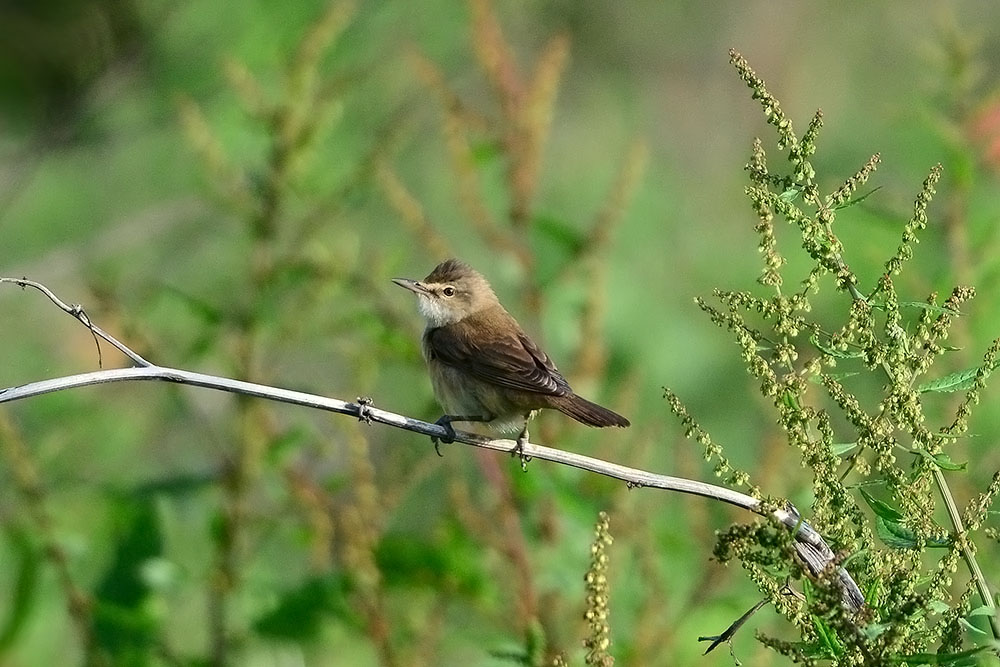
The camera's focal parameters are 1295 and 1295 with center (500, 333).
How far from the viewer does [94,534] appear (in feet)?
16.4

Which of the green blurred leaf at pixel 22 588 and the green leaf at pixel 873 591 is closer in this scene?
the green leaf at pixel 873 591

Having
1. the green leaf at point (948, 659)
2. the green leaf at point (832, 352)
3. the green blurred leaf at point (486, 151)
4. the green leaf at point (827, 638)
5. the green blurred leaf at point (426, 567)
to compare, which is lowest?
the green leaf at point (948, 659)

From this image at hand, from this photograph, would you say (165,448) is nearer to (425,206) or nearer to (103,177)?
(103,177)

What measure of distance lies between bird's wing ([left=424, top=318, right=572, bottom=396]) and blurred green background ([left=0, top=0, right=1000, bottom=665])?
12cm

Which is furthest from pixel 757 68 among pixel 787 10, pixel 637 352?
pixel 637 352

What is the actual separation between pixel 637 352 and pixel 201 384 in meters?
4.13

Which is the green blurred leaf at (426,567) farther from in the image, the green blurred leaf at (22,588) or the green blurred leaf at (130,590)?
the green blurred leaf at (22,588)

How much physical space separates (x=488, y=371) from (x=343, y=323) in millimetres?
494

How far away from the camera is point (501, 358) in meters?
4.25

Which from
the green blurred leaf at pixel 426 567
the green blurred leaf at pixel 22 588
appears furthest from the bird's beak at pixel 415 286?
the green blurred leaf at pixel 22 588

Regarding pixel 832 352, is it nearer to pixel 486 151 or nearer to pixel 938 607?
pixel 938 607

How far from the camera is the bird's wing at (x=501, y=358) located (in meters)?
3.95

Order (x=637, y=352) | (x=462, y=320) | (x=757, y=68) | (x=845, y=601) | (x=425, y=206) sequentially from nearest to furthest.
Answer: (x=845, y=601), (x=462, y=320), (x=637, y=352), (x=425, y=206), (x=757, y=68)

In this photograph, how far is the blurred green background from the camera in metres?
3.95
